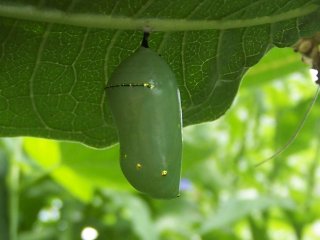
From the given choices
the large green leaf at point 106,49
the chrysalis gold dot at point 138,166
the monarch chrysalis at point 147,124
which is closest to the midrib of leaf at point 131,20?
the large green leaf at point 106,49

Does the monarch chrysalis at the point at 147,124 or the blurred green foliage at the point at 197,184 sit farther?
the blurred green foliage at the point at 197,184

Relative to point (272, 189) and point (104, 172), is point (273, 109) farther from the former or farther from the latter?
point (104, 172)

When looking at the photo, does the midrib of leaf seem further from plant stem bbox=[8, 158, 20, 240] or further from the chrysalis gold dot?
plant stem bbox=[8, 158, 20, 240]

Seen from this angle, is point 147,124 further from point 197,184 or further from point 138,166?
point 197,184

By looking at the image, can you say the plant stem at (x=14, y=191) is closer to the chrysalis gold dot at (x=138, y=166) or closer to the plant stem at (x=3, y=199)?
the plant stem at (x=3, y=199)

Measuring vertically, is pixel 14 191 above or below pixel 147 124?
above

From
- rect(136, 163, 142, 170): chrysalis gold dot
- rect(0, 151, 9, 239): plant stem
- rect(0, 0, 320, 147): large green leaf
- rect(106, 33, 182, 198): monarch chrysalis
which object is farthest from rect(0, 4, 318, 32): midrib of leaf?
rect(0, 151, 9, 239): plant stem

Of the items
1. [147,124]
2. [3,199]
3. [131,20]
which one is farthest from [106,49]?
[3,199]
